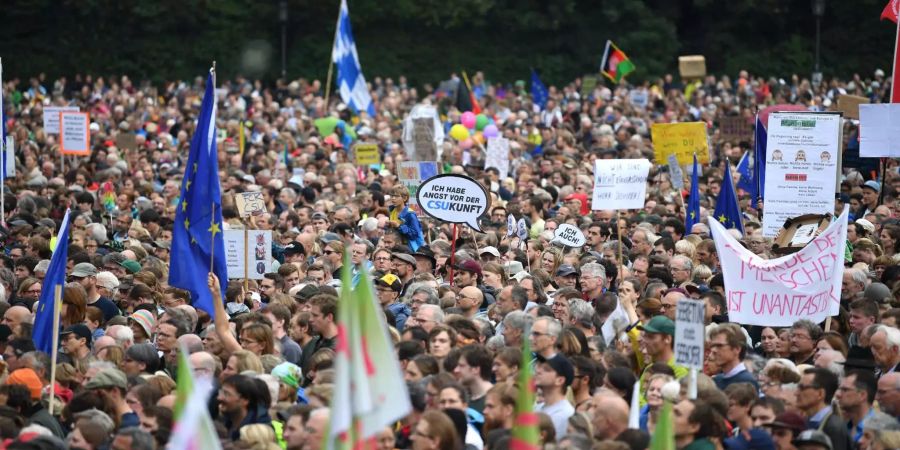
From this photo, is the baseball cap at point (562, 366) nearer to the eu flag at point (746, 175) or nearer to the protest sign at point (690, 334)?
the protest sign at point (690, 334)

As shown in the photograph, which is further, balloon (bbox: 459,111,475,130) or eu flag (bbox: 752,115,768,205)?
balloon (bbox: 459,111,475,130)

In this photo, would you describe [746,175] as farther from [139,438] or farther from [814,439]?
[139,438]

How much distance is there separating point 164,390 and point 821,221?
22.0 feet

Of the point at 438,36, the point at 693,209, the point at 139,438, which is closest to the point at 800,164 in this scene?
the point at 693,209

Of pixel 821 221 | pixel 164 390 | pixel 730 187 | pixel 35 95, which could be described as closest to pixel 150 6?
pixel 35 95

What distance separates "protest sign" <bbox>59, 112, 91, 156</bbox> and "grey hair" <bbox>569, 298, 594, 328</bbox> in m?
14.8

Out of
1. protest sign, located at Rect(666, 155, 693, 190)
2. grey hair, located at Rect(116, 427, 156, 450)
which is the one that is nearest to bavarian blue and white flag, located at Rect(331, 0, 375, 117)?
protest sign, located at Rect(666, 155, 693, 190)

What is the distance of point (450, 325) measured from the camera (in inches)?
387

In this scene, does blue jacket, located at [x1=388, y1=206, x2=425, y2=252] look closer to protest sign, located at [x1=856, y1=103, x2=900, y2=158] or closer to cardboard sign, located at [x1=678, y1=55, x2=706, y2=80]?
protest sign, located at [x1=856, y1=103, x2=900, y2=158]

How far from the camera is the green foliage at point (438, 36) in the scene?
4491 cm

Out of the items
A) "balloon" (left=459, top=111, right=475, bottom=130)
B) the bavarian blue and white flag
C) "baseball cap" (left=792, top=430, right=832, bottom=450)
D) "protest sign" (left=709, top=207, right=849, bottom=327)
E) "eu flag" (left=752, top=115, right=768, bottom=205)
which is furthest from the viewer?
the bavarian blue and white flag

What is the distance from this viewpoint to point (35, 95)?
121 ft

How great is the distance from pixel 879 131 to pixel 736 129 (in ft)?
37.3

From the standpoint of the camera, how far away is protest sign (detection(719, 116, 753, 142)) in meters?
26.1
